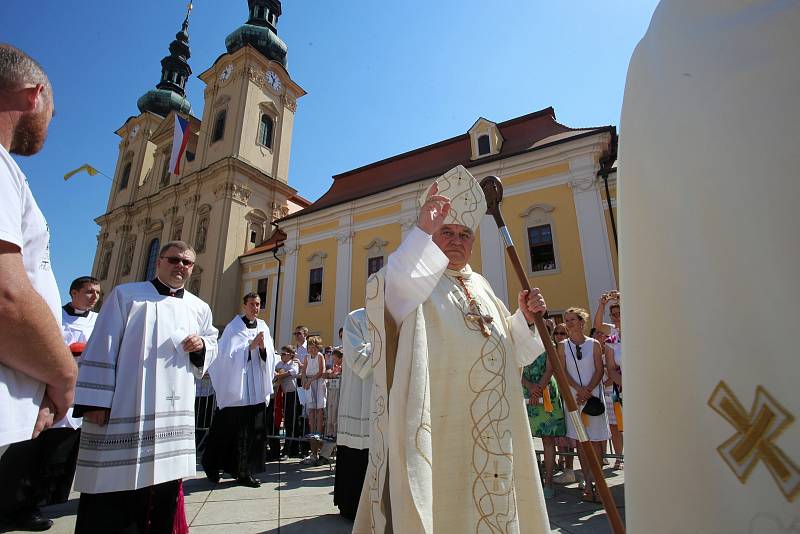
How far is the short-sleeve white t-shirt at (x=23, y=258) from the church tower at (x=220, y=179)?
22985mm

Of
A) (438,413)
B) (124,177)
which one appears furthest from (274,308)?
(124,177)

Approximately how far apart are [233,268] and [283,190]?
651 centimetres

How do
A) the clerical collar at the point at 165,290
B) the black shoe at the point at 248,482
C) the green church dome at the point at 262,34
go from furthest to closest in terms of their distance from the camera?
the green church dome at the point at 262,34, the black shoe at the point at 248,482, the clerical collar at the point at 165,290

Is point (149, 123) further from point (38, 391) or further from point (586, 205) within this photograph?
point (38, 391)

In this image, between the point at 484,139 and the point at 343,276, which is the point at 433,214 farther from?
the point at 343,276

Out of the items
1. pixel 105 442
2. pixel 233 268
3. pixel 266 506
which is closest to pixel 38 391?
pixel 105 442

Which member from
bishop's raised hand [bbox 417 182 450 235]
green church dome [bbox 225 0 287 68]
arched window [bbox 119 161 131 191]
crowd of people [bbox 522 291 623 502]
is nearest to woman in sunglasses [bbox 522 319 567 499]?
crowd of people [bbox 522 291 623 502]

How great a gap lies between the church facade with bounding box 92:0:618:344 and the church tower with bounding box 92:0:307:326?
0.30 feet

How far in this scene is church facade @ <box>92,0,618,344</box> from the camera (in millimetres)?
14781

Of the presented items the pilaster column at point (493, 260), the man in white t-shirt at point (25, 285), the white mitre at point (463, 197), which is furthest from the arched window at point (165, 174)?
the man in white t-shirt at point (25, 285)

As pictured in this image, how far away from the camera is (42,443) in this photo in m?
3.93

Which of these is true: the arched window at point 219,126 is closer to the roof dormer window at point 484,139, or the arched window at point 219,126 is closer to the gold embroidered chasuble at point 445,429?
the roof dormer window at point 484,139

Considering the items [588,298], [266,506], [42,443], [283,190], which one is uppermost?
[283,190]

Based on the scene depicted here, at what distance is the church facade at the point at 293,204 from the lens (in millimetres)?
14781
